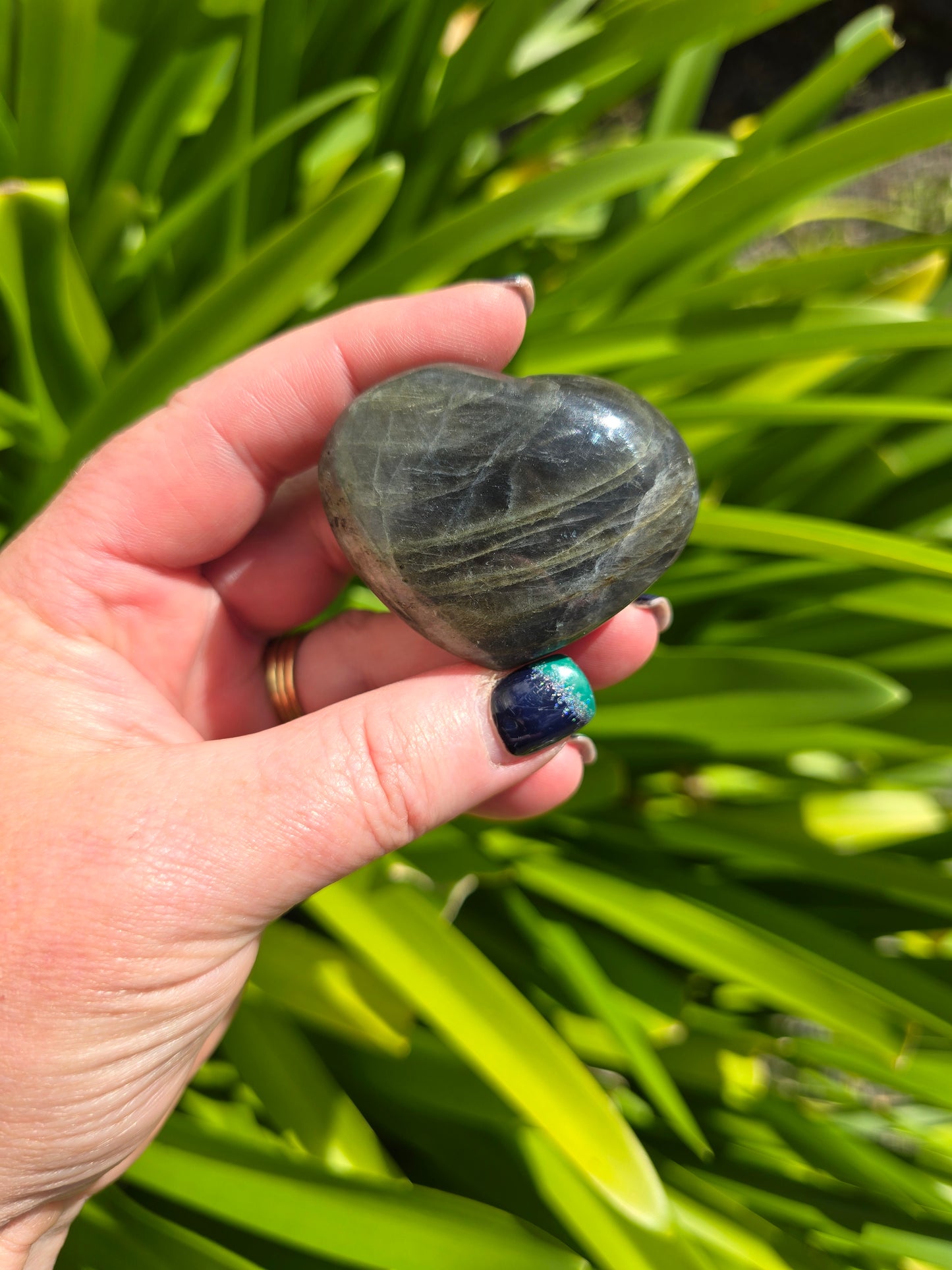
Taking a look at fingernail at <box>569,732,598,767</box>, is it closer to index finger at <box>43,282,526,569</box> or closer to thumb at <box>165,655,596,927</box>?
thumb at <box>165,655,596,927</box>

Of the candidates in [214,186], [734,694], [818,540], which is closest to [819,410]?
[818,540]

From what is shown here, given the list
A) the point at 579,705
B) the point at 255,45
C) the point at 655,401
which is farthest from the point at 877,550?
the point at 255,45

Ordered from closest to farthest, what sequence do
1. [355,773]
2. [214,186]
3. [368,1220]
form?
[355,773]
[368,1220]
[214,186]

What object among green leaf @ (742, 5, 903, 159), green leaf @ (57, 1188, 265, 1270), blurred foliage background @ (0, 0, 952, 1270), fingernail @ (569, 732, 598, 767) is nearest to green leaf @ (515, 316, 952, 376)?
blurred foliage background @ (0, 0, 952, 1270)

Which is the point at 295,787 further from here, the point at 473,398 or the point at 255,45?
the point at 255,45

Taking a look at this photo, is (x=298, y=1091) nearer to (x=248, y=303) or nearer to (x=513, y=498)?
(x=513, y=498)

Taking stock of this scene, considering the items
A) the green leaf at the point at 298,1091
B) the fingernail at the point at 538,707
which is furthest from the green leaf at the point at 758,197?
the green leaf at the point at 298,1091
